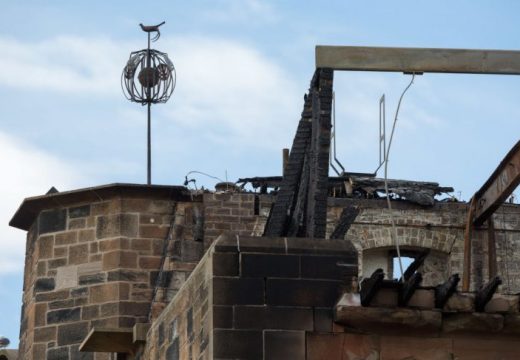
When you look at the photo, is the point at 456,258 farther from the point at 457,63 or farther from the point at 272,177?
the point at 457,63

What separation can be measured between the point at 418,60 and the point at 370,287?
280 cm

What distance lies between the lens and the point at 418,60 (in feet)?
53.5

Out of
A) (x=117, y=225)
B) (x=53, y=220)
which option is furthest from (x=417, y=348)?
(x=53, y=220)

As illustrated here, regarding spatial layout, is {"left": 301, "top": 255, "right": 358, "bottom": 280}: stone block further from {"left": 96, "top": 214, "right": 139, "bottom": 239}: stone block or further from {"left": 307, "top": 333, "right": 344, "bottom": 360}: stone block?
{"left": 96, "top": 214, "right": 139, "bottom": 239}: stone block

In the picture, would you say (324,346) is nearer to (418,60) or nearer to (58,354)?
(418,60)

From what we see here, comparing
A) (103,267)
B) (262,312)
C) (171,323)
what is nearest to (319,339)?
(262,312)

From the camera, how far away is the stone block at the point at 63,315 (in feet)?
84.5

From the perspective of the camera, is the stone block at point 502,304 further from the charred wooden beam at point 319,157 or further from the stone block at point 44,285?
the stone block at point 44,285

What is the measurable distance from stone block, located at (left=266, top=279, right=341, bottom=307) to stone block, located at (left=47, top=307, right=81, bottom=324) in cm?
1151

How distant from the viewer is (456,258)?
2777cm

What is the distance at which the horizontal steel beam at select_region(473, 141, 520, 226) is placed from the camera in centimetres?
2464

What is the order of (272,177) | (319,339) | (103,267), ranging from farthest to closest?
1. (272,177)
2. (103,267)
3. (319,339)

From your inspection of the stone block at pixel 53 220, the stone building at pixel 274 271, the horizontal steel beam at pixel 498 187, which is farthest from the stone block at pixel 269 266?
the stone block at pixel 53 220

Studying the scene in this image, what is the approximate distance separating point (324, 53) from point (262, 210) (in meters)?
11.0
